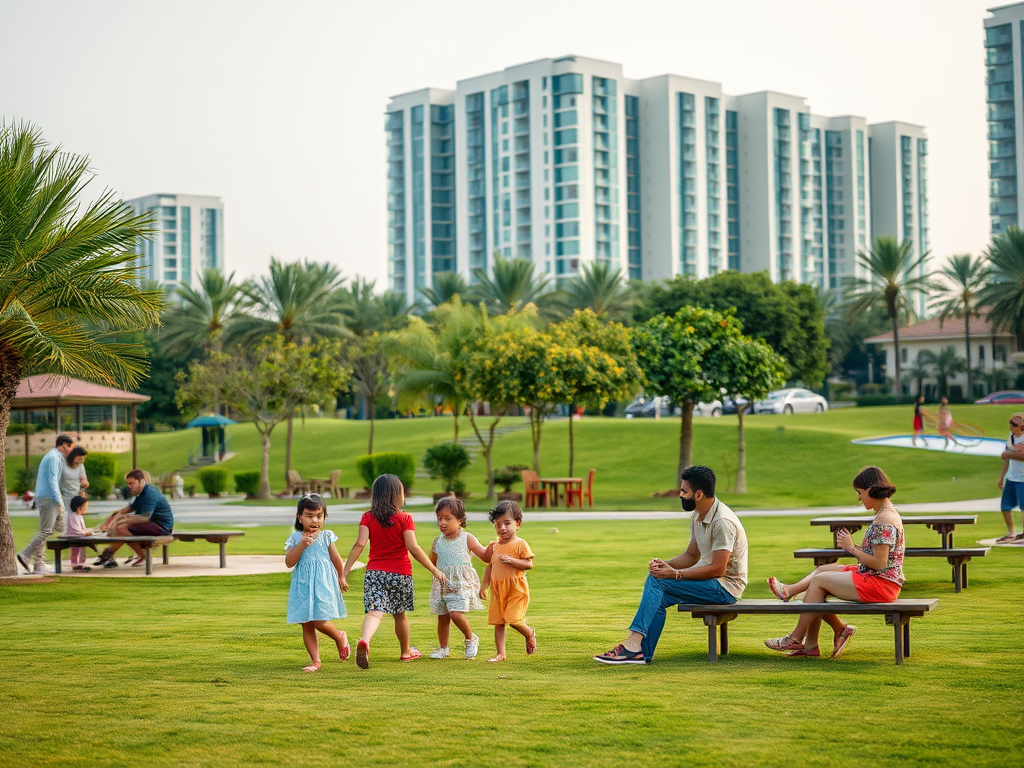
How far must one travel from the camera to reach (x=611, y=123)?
109188mm

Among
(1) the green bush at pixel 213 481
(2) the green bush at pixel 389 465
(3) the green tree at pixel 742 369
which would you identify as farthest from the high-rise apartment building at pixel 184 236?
(3) the green tree at pixel 742 369

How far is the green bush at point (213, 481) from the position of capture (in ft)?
132

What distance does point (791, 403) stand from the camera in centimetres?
5925

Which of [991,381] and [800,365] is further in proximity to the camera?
[991,381]

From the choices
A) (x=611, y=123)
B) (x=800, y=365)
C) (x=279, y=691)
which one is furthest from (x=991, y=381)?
(x=279, y=691)

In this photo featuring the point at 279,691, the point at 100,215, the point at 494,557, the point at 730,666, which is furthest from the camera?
the point at 100,215

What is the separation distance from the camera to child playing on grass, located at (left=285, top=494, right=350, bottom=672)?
807 cm

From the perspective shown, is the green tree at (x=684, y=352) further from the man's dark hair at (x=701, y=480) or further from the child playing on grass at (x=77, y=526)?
the man's dark hair at (x=701, y=480)

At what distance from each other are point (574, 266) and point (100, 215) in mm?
92195

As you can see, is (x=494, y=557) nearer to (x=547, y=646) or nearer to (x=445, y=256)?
(x=547, y=646)

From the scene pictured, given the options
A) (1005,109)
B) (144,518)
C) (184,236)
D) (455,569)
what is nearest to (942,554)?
(455,569)

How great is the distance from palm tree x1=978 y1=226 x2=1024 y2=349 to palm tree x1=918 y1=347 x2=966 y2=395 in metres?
4.44

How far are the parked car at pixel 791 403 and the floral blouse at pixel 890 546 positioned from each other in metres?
50.7

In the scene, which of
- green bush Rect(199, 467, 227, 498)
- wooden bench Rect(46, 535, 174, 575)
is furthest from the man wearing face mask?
green bush Rect(199, 467, 227, 498)
